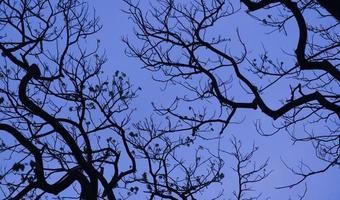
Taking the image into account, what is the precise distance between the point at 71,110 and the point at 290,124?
4364mm

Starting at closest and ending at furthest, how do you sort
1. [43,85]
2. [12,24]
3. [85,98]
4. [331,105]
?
[331,105] < [12,24] < [43,85] < [85,98]

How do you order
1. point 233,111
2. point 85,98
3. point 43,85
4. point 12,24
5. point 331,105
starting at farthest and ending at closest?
point 85,98
point 43,85
point 12,24
point 233,111
point 331,105

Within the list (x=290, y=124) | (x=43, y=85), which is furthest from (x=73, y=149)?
(x=290, y=124)

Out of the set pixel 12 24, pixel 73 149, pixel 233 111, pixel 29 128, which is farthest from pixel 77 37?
pixel 233 111

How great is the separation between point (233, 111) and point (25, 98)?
3228 millimetres

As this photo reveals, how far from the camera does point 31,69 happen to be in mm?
6332

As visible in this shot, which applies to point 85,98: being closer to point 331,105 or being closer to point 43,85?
point 43,85

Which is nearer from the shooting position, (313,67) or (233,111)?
(313,67)

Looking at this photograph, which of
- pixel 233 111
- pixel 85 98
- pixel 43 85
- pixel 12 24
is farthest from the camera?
pixel 85 98

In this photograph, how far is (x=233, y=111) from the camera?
244 inches

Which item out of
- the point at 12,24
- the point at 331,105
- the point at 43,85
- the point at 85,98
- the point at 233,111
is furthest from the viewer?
the point at 85,98

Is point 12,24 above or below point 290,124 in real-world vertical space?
above

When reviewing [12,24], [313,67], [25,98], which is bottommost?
[313,67]

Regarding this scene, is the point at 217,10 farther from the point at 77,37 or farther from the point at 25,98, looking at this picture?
the point at 25,98
